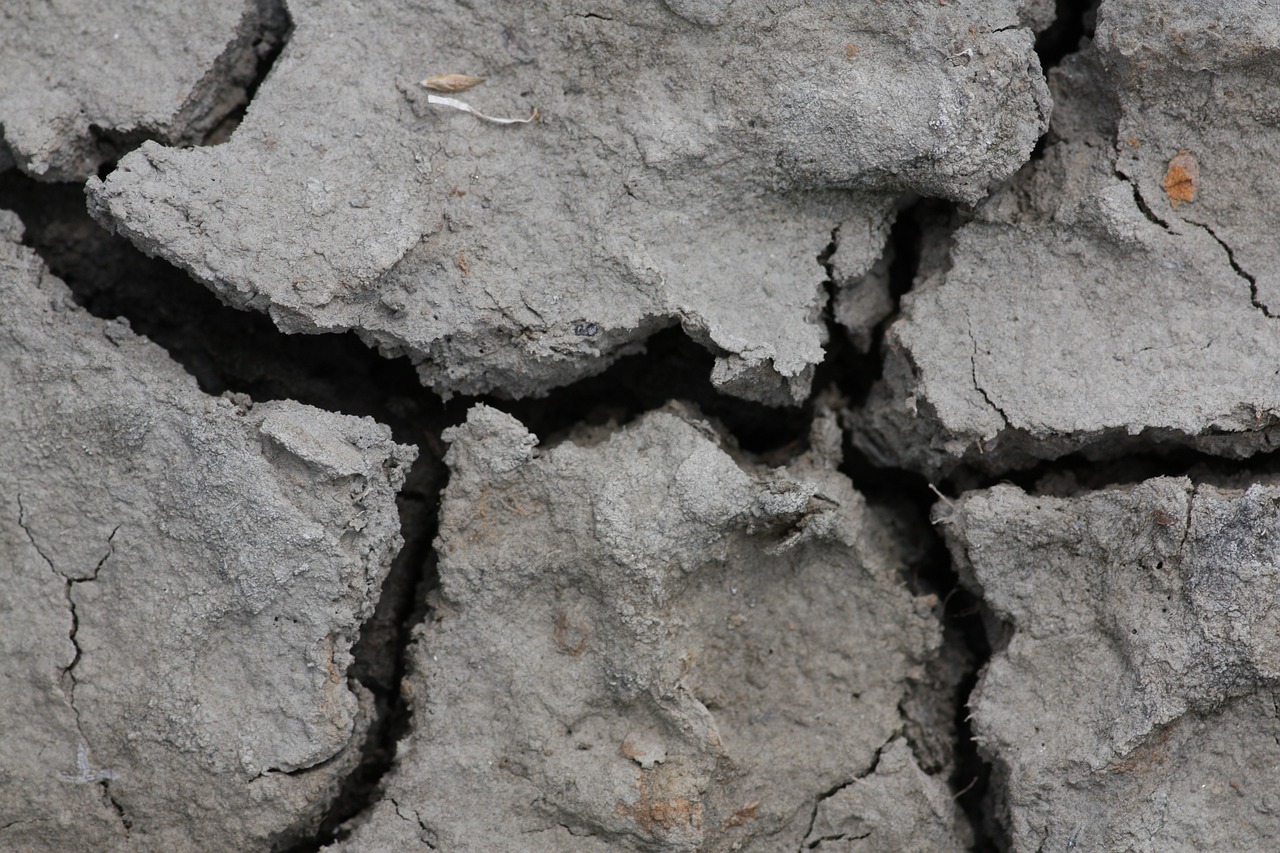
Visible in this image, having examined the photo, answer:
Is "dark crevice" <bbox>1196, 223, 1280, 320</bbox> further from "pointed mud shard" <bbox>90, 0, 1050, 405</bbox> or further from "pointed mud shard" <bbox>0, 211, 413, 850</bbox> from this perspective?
"pointed mud shard" <bbox>0, 211, 413, 850</bbox>

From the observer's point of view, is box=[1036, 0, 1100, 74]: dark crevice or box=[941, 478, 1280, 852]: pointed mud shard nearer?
box=[941, 478, 1280, 852]: pointed mud shard

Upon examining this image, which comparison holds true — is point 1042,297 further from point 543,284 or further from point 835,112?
point 543,284

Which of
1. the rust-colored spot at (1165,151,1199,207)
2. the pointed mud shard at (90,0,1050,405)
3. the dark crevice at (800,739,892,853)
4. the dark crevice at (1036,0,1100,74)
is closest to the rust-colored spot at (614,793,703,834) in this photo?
the dark crevice at (800,739,892,853)

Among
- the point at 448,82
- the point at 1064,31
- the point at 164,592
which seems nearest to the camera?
the point at 164,592

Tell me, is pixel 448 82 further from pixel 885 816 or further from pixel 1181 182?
pixel 885 816

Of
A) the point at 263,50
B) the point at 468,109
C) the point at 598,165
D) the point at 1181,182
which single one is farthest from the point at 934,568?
the point at 263,50

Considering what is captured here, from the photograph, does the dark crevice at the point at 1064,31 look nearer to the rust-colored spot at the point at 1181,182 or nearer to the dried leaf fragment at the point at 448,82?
the rust-colored spot at the point at 1181,182
